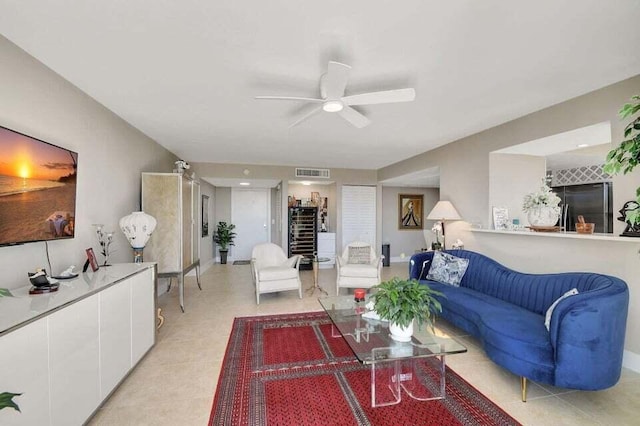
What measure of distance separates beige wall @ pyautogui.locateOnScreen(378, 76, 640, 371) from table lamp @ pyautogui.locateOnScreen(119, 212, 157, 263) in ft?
13.9

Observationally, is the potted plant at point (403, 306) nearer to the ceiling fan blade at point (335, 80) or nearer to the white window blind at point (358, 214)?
the ceiling fan blade at point (335, 80)

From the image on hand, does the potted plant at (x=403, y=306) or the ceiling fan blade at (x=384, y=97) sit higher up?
the ceiling fan blade at (x=384, y=97)

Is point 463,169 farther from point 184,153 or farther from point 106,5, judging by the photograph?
point 184,153

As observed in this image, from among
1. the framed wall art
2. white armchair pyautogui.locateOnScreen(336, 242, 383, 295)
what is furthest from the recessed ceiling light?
the framed wall art

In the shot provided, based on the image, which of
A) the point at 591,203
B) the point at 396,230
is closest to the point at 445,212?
the point at 591,203

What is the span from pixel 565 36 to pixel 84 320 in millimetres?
3562

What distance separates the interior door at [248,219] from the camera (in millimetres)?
8148

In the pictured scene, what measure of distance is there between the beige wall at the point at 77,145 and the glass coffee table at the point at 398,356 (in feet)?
7.92

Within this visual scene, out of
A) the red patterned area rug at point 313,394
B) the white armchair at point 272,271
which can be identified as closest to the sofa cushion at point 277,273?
the white armchair at point 272,271

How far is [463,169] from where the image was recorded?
4383 millimetres

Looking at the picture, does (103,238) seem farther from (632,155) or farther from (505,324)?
(632,155)

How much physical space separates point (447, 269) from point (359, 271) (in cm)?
138

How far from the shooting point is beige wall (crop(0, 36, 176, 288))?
1968 mm

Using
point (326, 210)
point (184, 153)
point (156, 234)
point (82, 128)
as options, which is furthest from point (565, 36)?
point (326, 210)
